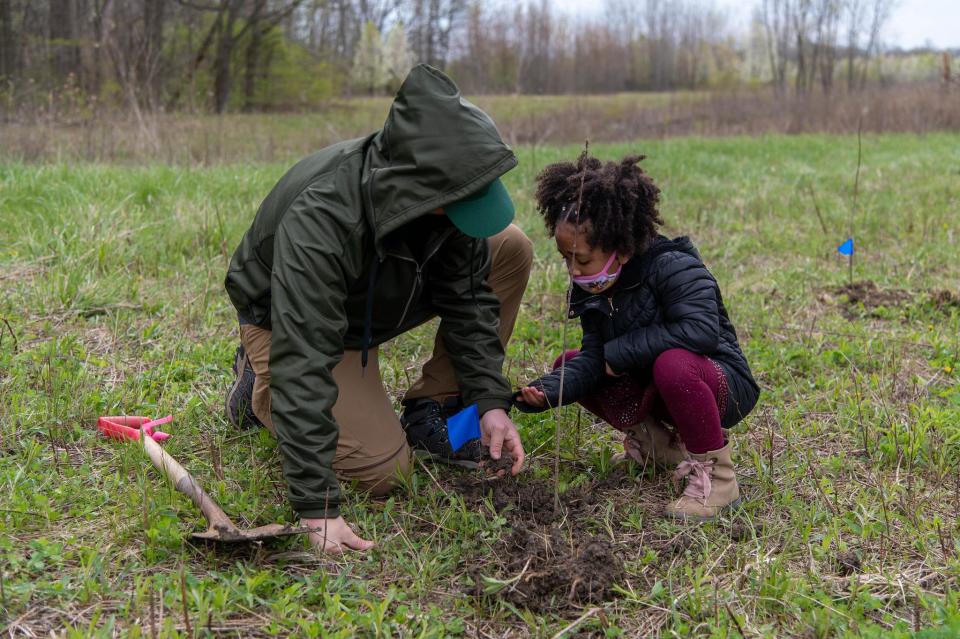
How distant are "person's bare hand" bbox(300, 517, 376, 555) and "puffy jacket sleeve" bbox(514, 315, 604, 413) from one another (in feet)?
2.58

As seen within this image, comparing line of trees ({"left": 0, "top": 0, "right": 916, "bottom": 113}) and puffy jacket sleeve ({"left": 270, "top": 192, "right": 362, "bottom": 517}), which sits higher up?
line of trees ({"left": 0, "top": 0, "right": 916, "bottom": 113})

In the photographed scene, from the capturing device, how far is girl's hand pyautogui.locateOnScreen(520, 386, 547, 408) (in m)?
2.71

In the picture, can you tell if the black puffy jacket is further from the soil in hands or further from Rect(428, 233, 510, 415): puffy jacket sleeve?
the soil in hands

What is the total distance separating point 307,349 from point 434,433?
97 cm

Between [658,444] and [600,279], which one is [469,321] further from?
[658,444]

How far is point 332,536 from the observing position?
7.67 feet

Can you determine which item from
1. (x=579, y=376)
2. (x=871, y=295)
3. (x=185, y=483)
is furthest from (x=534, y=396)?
(x=871, y=295)

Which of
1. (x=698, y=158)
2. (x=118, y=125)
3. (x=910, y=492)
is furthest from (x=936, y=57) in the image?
(x=910, y=492)

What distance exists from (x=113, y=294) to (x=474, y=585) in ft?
10.0

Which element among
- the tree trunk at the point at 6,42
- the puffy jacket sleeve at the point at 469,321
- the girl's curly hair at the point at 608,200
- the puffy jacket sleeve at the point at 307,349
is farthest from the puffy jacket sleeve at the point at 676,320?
the tree trunk at the point at 6,42

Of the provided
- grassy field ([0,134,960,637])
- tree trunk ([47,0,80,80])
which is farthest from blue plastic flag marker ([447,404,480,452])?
tree trunk ([47,0,80,80])

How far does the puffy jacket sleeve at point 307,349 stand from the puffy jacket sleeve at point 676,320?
3.09ft

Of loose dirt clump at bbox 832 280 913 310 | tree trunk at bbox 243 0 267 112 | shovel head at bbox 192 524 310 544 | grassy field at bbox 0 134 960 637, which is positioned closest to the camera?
grassy field at bbox 0 134 960 637

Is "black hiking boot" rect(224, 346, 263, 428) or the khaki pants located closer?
the khaki pants
